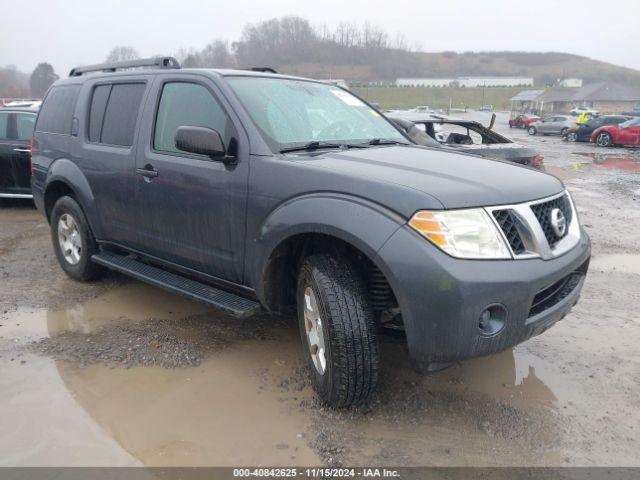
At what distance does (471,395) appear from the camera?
3.29 metres

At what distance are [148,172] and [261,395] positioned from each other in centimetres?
176

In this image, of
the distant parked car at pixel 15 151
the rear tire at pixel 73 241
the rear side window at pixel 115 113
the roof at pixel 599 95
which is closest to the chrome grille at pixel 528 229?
the rear side window at pixel 115 113

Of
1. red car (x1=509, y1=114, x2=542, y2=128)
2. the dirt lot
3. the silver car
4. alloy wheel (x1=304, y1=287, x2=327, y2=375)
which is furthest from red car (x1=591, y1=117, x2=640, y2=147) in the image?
alloy wheel (x1=304, y1=287, x2=327, y2=375)

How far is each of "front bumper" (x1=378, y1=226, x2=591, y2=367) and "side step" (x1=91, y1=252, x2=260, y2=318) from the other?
1.13 m

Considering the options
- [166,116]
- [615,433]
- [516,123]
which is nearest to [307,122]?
[166,116]

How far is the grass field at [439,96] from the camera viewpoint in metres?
96.6

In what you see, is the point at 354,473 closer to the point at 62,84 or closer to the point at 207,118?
the point at 207,118

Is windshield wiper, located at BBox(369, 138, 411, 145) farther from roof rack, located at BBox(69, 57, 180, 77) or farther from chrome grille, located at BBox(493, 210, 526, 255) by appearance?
roof rack, located at BBox(69, 57, 180, 77)

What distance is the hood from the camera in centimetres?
269

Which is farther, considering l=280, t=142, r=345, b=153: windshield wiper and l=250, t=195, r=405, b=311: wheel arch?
l=280, t=142, r=345, b=153: windshield wiper

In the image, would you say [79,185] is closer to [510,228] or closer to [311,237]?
[311,237]

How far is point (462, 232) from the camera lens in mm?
2584

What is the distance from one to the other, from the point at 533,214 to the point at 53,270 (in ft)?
15.9

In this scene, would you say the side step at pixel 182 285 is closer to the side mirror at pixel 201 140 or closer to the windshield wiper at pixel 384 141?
the side mirror at pixel 201 140
